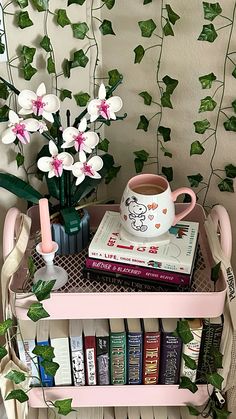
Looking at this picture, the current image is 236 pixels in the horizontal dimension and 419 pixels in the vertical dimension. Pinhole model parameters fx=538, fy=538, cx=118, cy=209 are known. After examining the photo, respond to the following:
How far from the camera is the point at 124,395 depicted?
121 centimetres

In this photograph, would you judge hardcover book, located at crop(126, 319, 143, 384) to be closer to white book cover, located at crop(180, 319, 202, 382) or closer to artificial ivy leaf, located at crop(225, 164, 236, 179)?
white book cover, located at crop(180, 319, 202, 382)

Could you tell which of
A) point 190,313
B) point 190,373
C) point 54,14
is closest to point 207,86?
point 54,14

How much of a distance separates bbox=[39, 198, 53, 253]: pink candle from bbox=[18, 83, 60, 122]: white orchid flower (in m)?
0.19

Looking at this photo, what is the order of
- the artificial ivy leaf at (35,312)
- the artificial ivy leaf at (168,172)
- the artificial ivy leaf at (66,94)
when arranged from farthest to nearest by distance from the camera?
1. the artificial ivy leaf at (168,172)
2. the artificial ivy leaf at (66,94)
3. the artificial ivy leaf at (35,312)

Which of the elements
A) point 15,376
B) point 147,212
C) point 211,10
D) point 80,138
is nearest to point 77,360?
point 15,376

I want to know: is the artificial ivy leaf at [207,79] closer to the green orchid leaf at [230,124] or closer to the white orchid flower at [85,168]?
the green orchid leaf at [230,124]

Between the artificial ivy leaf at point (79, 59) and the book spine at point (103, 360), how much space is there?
62 cm

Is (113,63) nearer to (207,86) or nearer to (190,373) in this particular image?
(207,86)

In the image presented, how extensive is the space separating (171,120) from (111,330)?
0.52 meters

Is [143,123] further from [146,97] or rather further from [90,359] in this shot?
[90,359]

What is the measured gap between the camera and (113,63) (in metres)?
1.32

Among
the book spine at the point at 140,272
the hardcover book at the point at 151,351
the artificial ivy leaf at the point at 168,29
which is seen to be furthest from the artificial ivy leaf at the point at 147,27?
the hardcover book at the point at 151,351

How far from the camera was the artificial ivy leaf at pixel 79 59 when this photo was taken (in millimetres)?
1239

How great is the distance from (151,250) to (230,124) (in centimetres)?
35
